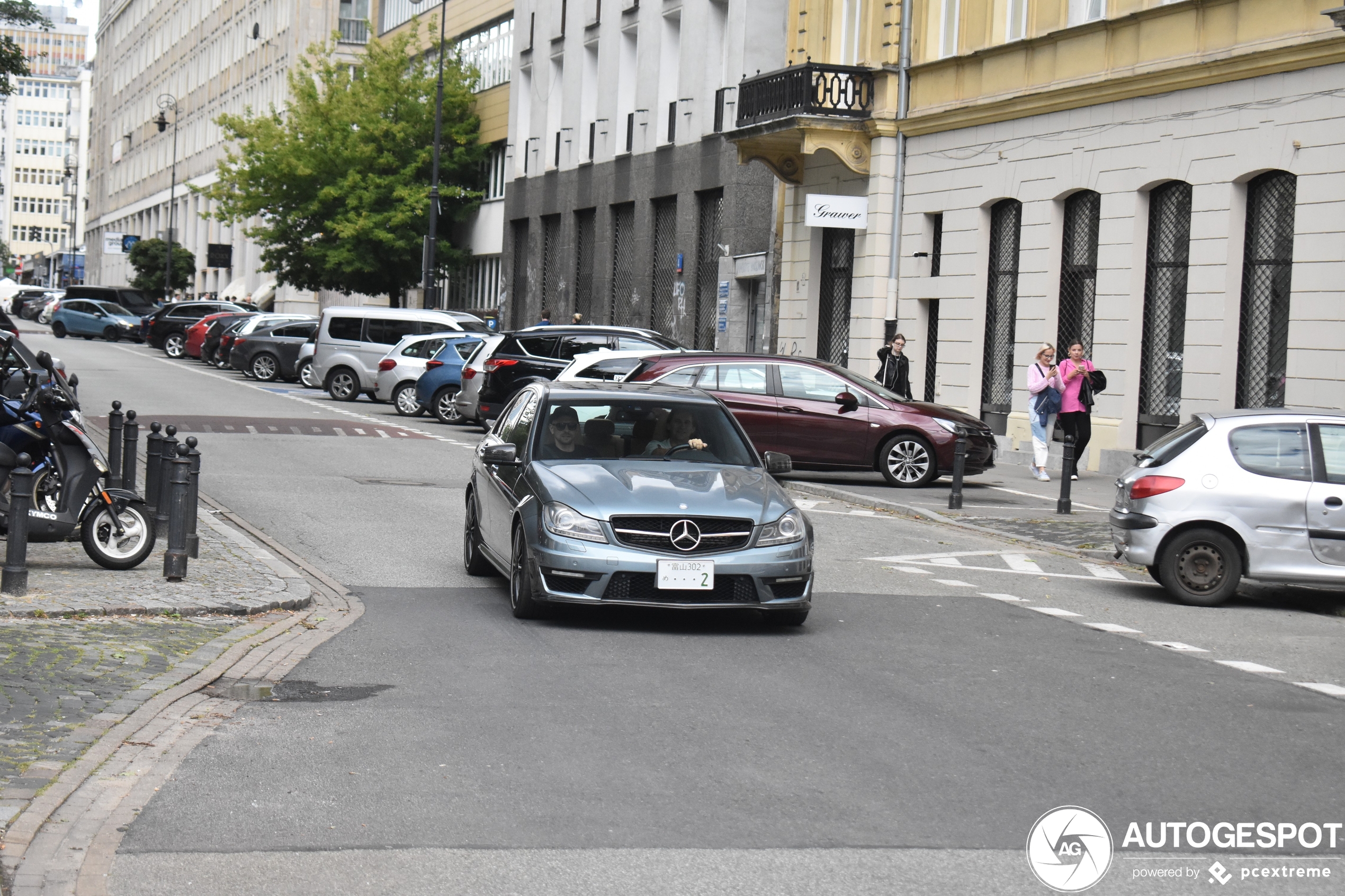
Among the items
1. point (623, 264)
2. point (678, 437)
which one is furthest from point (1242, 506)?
point (623, 264)

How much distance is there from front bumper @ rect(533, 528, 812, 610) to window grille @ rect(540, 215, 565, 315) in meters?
37.6

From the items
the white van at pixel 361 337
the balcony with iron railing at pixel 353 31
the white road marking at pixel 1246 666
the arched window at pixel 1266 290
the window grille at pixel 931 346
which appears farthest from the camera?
the balcony with iron railing at pixel 353 31

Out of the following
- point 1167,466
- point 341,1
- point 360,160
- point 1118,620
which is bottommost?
point 1118,620

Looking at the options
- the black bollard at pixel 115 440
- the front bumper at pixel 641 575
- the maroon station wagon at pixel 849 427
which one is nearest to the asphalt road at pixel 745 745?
the front bumper at pixel 641 575

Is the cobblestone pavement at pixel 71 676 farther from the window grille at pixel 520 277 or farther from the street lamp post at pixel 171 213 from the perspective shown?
the street lamp post at pixel 171 213

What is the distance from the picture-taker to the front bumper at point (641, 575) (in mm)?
10000

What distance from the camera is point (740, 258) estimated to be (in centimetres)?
3625

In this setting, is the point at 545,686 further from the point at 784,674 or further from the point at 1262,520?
the point at 1262,520

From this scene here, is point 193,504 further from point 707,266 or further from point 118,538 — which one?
point 707,266

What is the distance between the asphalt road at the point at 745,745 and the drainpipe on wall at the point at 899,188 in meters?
17.2

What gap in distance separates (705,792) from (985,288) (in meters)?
22.5

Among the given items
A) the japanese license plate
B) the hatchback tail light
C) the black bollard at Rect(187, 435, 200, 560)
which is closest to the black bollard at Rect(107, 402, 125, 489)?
the black bollard at Rect(187, 435, 200, 560)

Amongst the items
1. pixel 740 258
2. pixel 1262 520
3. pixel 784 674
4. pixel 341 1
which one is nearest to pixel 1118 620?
pixel 1262 520

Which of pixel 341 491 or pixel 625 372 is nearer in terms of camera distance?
pixel 341 491
